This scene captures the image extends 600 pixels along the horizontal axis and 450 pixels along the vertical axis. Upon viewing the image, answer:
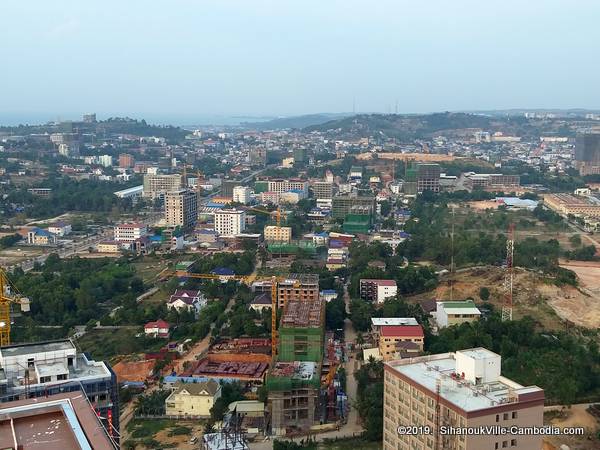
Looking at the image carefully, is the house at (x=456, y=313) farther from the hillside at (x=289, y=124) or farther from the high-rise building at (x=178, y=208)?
the hillside at (x=289, y=124)

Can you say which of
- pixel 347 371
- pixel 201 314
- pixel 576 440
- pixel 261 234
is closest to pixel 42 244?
pixel 261 234

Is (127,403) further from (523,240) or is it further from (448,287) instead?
(523,240)

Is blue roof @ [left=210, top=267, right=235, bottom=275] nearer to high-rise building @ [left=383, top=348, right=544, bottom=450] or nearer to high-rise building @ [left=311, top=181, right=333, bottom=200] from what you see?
high-rise building @ [left=383, top=348, right=544, bottom=450]

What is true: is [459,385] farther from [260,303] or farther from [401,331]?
[260,303]

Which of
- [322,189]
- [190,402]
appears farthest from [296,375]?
[322,189]

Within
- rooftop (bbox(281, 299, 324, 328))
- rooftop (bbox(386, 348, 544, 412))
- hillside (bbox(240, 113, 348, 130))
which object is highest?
hillside (bbox(240, 113, 348, 130))

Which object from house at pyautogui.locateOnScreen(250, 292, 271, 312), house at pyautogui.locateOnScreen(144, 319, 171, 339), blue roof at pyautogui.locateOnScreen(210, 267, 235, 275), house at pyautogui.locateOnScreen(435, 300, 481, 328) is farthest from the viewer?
blue roof at pyautogui.locateOnScreen(210, 267, 235, 275)

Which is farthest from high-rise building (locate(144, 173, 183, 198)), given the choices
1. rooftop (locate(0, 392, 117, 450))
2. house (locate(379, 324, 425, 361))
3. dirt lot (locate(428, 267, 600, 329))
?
rooftop (locate(0, 392, 117, 450))
